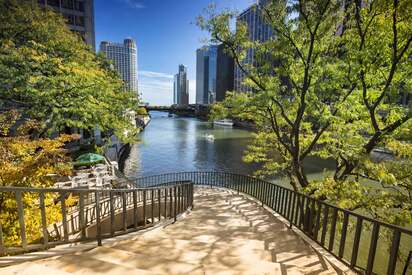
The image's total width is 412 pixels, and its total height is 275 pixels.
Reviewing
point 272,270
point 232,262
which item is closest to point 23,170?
point 232,262

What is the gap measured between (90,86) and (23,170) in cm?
445

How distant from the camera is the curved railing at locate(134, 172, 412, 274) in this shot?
2.63 m

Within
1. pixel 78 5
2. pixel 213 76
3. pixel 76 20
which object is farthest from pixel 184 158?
pixel 213 76

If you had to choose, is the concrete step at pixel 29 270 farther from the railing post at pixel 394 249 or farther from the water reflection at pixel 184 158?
the water reflection at pixel 184 158

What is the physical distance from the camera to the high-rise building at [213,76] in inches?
3418

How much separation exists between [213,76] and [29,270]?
437 ft

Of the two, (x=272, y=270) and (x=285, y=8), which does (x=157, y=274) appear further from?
(x=285, y=8)

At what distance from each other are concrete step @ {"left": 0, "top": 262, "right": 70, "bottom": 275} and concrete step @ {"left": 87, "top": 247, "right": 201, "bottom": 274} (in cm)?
43

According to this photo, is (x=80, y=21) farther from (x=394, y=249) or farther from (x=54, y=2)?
(x=394, y=249)

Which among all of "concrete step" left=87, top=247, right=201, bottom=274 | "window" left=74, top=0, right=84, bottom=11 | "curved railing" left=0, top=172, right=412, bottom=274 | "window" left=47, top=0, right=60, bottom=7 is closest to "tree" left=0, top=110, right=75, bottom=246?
"curved railing" left=0, top=172, right=412, bottom=274

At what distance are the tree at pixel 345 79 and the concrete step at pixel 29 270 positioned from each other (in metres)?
4.55

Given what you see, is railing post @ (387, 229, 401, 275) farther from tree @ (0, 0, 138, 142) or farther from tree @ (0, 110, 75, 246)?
tree @ (0, 0, 138, 142)

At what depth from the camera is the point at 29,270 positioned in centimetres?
215

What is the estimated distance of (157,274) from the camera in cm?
228
